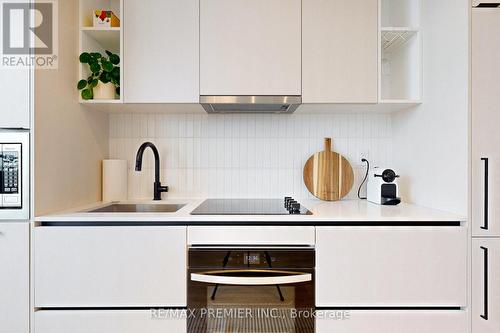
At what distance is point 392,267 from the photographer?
1.39 m

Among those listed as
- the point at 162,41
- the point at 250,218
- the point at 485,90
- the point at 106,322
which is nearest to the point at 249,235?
the point at 250,218

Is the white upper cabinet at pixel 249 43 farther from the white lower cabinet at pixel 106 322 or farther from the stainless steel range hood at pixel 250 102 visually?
the white lower cabinet at pixel 106 322

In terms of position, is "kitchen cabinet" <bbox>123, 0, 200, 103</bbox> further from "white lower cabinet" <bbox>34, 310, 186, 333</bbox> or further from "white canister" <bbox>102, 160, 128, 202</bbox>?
"white lower cabinet" <bbox>34, 310, 186, 333</bbox>

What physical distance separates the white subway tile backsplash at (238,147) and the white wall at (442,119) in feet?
1.05

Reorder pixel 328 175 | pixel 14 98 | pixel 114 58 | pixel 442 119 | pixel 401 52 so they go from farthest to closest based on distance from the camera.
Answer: pixel 328 175, pixel 401 52, pixel 114 58, pixel 442 119, pixel 14 98

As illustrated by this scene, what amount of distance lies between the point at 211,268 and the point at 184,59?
3.53 ft

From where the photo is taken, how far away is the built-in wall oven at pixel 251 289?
1387 mm

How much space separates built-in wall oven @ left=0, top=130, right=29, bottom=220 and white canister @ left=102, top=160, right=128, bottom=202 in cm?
58

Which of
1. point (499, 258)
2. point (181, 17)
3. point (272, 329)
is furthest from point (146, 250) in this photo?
point (499, 258)

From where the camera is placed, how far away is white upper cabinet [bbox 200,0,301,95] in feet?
5.41

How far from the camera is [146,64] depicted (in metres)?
1.66

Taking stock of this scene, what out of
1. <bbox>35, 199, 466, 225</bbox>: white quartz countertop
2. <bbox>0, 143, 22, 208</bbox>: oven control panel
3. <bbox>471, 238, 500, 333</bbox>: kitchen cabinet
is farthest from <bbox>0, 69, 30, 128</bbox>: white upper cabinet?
<bbox>471, 238, 500, 333</bbox>: kitchen cabinet

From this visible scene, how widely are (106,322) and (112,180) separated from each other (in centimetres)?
85

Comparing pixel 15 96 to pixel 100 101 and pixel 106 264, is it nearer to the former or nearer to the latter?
pixel 100 101
